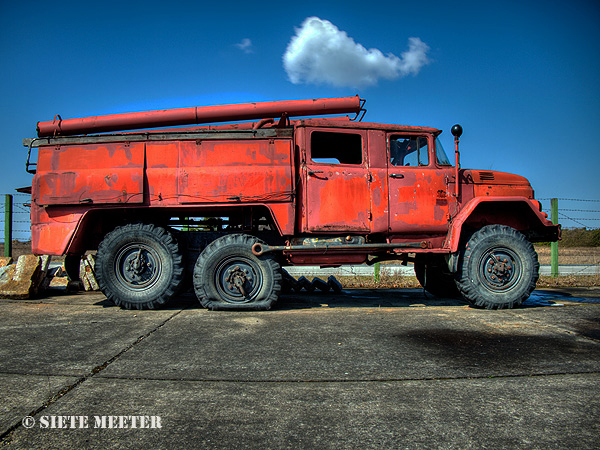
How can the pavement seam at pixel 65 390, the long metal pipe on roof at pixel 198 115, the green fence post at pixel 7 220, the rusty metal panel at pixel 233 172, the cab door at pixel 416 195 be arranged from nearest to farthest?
the pavement seam at pixel 65 390 < the rusty metal panel at pixel 233 172 < the cab door at pixel 416 195 < the long metal pipe on roof at pixel 198 115 < the green fence post at pixel 7 220

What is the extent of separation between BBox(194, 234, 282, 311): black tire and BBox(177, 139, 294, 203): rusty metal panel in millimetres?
592

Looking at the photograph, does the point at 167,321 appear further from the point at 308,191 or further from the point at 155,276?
the point at 308,191

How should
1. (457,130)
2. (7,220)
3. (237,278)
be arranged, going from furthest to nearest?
(7,220)
(457,130)
(237,278)

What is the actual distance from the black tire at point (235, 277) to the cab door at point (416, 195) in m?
1.80

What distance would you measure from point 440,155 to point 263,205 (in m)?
2.62

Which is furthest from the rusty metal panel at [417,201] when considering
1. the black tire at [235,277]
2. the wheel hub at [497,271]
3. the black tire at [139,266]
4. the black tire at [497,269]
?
the black tire at [139,266]

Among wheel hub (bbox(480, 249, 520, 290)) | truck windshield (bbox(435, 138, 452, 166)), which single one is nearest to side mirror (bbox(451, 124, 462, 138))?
truck windshield (bbox(435, 138, 452, 166))

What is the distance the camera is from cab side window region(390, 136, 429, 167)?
5.36 meters

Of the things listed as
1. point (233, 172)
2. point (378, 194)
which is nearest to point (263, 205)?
point (233, 172)

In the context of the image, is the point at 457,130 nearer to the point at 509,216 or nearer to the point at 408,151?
the point at 408,151

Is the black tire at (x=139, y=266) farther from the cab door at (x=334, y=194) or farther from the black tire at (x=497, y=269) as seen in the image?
the black tire at (x=497, y=269)

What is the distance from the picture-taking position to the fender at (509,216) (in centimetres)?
500

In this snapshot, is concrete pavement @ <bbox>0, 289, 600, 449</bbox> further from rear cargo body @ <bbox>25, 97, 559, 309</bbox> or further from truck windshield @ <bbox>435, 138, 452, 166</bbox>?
truck windshield @ <bbox>435, 138, 452, 166</bbox>

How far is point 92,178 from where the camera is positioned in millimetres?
4918
